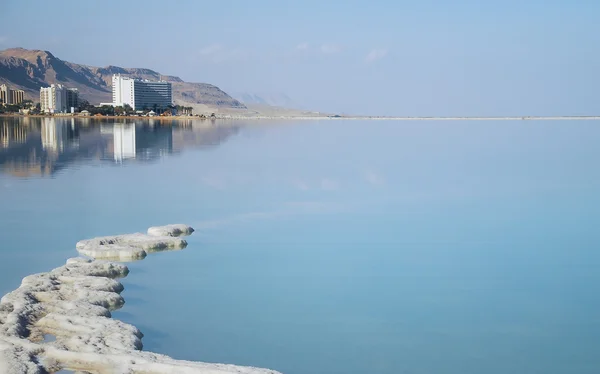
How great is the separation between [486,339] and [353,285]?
6.56 feet

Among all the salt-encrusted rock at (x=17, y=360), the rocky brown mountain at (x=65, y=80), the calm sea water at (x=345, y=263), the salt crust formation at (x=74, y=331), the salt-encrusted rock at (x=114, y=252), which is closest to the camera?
the salt-encrusted rock at (x=17, y=360)

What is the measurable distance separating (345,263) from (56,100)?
301 ft

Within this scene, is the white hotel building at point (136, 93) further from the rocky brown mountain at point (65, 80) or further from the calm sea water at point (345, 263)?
the calm sea water at point (345, 263)

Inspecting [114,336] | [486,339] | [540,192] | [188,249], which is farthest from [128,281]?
[540,192]

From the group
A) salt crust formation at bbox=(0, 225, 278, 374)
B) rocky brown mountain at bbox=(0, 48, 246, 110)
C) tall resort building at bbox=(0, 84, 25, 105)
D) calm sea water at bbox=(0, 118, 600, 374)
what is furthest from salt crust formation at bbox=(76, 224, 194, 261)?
rocky brown mountain at bbox=(0, 48, 246, 110)

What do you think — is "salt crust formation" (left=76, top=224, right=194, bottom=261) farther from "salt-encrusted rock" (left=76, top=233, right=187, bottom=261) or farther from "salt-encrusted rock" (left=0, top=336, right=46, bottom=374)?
"salt-encrusted rock" (left=0, top=336, right=46, bottom=374)

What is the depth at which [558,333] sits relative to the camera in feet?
20.9

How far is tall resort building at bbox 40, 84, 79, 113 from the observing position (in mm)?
93500

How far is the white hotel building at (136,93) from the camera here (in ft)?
363

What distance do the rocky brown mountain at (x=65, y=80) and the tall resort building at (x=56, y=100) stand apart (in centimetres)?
5940

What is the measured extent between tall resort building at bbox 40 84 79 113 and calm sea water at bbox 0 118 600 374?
7883cm

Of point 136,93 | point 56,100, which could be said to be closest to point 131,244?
point 56,100

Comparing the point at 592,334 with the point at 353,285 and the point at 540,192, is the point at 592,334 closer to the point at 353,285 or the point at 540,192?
the point at 353,285

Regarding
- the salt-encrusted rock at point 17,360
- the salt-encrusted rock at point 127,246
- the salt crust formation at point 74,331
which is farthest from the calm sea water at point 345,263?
the salt-encrusted rock at point 17,360
